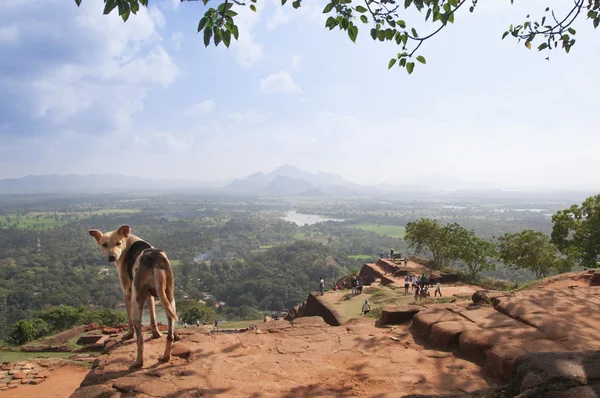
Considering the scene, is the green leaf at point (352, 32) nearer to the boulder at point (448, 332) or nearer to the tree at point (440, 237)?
the boulder at point (448, 332)

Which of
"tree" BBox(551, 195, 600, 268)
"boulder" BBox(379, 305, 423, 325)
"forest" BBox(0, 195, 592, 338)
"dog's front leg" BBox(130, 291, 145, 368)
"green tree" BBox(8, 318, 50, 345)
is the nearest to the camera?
"dog's front leg" BBox(130, 291, 145, 368)

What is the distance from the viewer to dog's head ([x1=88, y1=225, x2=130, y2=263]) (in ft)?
16.5

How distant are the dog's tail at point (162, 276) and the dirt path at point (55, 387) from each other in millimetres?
4156

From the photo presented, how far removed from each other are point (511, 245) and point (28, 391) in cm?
2298

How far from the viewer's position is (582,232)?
1691 centimetres

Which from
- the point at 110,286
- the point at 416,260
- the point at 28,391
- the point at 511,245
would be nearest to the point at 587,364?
the point at 28,391

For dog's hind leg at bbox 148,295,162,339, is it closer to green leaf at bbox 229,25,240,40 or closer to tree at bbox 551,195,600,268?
green leaf at bbox 229,25,240,40

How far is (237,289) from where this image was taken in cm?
6119

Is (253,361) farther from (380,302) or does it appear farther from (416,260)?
(416,260)

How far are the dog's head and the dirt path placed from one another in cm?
354

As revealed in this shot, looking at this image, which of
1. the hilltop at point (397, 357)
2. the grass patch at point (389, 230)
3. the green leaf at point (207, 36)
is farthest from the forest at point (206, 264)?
the green leaf at point (207, 36)

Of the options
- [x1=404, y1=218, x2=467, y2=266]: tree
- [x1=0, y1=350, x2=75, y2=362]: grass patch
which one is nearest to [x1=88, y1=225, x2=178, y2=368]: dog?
[x1=0, y1=350, x2=75, y2=362]: grass patch

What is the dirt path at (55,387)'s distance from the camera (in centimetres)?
645

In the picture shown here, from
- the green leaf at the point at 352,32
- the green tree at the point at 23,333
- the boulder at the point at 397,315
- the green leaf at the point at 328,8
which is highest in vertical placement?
the green leaf at the point at 328,8
